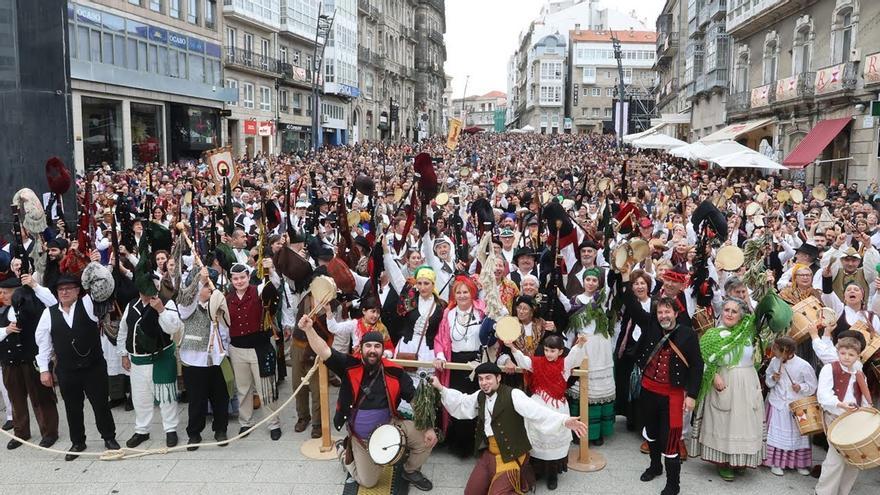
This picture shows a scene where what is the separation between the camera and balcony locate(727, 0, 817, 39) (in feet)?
84.1

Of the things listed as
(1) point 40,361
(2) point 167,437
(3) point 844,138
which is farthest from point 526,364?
(3) point 844,138

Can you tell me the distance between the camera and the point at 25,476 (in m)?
5.95

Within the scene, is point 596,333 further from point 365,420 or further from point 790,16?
point 790,16

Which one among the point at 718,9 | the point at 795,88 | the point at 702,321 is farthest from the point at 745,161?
the point at 718,9

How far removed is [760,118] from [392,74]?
45289mm

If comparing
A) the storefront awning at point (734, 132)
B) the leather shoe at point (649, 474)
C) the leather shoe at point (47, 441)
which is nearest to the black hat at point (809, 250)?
the leather shoe at point (649, 474)

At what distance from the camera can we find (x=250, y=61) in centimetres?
3922

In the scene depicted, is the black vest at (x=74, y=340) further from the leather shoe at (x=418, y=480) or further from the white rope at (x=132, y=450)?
the leather shoe at (x=418, y=480)

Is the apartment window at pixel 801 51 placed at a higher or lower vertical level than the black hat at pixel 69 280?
higher

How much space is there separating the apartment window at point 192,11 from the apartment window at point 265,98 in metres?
7.70

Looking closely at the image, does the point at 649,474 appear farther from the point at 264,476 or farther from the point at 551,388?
the point at 264,476

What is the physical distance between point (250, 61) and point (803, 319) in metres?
37.5

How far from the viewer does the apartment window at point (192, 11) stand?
33.1 meters

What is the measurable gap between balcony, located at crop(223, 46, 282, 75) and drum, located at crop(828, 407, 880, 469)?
3622cm
